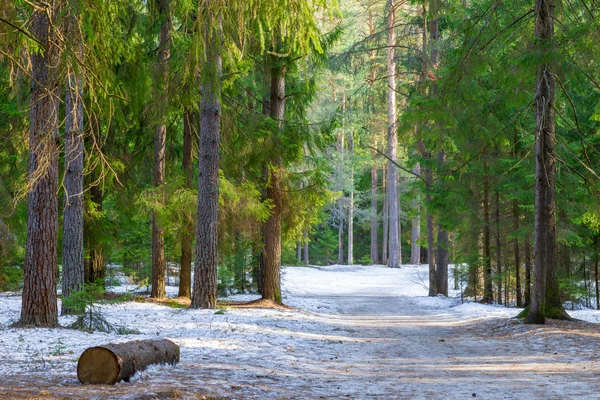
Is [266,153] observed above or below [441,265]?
above

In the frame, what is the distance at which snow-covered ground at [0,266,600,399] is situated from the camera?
616 centimetres

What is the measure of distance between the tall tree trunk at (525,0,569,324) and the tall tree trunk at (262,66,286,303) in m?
6.79

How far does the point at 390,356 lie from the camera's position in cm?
934

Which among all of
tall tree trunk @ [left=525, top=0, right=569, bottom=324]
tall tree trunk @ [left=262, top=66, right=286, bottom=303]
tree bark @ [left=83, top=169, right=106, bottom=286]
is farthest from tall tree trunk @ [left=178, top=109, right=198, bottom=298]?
tall tree trunk @ [left=525, top=0, right=569, bottom=324]

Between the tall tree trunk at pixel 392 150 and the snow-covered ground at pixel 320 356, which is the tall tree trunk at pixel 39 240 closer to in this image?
the snow-covered ground at pixel 320 356

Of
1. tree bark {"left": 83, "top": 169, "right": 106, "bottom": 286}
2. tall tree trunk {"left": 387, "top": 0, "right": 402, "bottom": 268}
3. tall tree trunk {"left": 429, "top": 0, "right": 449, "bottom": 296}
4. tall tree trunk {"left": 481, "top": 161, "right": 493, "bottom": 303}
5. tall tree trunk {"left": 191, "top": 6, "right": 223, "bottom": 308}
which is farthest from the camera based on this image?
tall tree trunk {"left": 387, "top": 0, "right": 402, "bottom": 268}

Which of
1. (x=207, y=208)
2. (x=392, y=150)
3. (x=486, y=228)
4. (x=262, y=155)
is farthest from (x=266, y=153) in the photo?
(x=392, y=150)

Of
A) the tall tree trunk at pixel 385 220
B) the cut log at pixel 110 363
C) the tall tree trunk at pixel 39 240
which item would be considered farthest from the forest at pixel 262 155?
the tall tree trunk at pixel 385 220

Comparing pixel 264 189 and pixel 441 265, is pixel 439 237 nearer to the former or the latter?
pixel 441 265

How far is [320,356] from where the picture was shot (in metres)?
9.13

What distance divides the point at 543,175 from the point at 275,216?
23.6 ft

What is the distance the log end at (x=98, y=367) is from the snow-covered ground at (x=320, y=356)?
13 centimetres

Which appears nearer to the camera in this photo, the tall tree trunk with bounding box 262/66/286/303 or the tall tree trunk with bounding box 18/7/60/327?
the tall tree trunk with bounding box 18/7/60/327

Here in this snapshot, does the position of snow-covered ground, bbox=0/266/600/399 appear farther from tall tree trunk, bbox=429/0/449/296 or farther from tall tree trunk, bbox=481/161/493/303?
tall tree trunk, bbox=429/0/449/296
